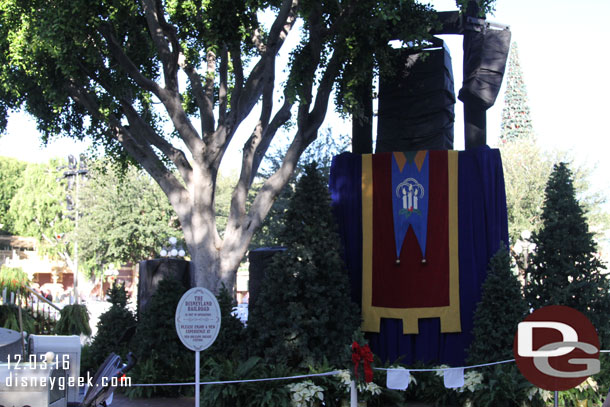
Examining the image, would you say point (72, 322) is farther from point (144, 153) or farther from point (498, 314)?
point (498, 314)

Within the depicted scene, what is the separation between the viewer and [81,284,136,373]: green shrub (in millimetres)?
13172

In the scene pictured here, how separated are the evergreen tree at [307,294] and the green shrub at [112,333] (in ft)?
11.3

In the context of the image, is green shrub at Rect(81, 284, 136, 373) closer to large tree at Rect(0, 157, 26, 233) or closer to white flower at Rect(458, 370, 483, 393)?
white flower at Rect(458, 370, 483, 393)

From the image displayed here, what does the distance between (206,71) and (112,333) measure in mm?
6266

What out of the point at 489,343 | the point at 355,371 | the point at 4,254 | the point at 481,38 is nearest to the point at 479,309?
the point at 489,343

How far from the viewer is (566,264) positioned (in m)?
11.1

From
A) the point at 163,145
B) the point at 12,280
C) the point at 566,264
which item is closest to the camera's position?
the point at 566,264

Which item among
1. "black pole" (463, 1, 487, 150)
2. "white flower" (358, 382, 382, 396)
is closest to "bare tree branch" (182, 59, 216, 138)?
"black pole" (463, 1, 487, 150)

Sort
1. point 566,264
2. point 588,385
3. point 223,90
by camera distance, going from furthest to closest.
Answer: point 223,90 → point 566,264 → point 588,385

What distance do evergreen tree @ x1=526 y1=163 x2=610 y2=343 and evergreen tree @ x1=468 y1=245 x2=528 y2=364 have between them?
0.61 metres

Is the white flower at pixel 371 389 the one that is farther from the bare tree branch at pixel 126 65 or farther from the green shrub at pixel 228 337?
the bare tree branch at pixel 126 65

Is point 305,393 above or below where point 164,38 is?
below

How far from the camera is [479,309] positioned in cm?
1113

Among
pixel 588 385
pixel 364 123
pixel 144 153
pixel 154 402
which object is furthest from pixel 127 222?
pixel 588 385
